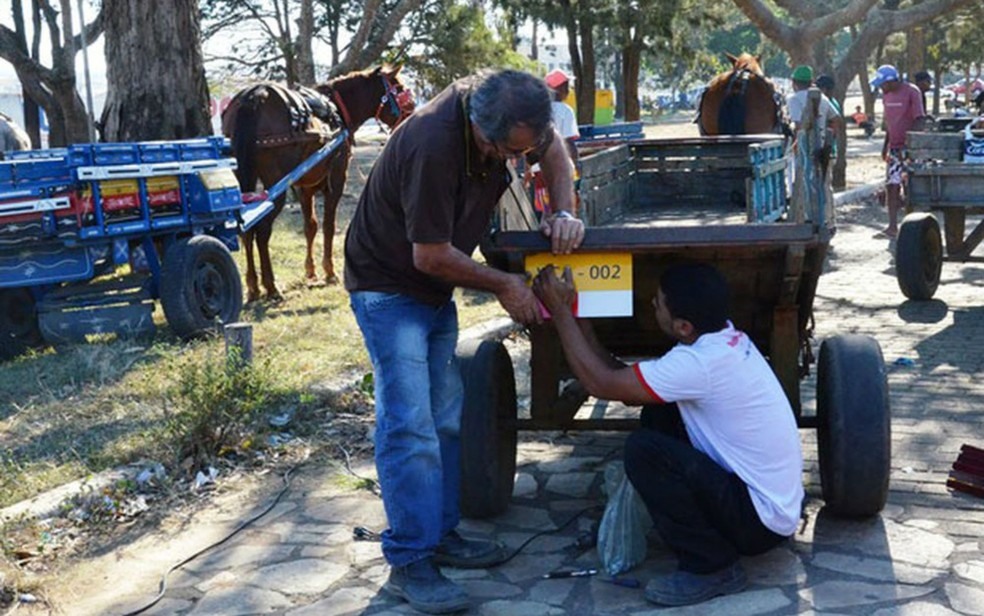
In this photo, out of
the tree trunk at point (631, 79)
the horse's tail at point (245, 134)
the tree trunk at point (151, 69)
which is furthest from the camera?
the tree trunk at point (631, 79)

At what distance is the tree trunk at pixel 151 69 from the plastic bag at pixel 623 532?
750cm

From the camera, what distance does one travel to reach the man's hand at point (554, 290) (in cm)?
460

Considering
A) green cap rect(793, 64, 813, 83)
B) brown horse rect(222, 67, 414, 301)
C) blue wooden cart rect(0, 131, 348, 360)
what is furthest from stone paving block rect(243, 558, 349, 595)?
green cap rect(793, 64, 813, 83)

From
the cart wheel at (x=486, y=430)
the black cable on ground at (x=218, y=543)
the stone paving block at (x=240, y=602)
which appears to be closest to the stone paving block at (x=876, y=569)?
the cart wheel at (x=486, y=430)

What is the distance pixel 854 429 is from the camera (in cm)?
485

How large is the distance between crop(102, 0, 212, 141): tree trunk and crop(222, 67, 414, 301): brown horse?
1.44ft

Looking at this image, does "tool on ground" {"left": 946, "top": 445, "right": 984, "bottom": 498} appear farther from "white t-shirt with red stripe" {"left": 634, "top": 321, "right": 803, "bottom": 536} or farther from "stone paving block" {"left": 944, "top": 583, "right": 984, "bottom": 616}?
"white t-shirt with red stripe" {"left": 634, "top": 321, "right": 803, "bottom": 536}

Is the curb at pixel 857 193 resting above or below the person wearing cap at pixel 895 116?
below

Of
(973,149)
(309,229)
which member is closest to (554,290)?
(973,149)

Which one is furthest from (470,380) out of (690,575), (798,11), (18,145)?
(798,11)

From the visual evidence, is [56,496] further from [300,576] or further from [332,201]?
[332,201]

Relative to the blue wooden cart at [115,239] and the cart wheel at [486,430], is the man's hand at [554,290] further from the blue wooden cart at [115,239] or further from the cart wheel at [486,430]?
the blue wooden cart at [115,239]

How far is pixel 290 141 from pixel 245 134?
427 mm

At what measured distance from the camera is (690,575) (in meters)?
4.50
